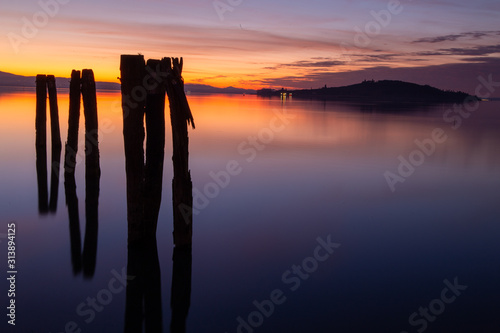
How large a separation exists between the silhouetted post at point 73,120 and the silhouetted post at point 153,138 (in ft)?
15.6

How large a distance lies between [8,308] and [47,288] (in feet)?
2.00

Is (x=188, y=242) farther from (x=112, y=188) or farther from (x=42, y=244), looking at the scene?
(x=112, y=188)

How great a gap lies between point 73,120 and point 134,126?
4947 millimetres

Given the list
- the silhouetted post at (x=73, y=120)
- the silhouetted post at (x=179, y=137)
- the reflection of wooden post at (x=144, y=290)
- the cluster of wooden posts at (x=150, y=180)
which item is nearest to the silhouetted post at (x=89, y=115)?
the silhouetted post at (x=73, y=120)

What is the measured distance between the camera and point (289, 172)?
12469 millimetres

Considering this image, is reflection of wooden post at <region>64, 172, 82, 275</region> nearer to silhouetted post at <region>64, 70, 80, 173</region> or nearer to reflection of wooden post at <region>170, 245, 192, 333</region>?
silhouetted post at <region>64, 70, 80, 173</region>

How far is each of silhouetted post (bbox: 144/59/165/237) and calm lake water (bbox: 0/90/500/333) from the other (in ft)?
2.73

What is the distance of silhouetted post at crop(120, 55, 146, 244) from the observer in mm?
5375

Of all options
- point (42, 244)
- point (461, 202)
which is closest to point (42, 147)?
point (42, 244)

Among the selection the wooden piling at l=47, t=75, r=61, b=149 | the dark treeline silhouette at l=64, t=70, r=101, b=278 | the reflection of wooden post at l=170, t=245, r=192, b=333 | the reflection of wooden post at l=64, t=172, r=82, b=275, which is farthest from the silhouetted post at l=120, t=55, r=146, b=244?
the wooden piling at l=47, t=75, r=61, b=149

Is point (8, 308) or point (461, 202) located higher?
point (461, 202)

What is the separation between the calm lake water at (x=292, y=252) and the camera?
4547mm

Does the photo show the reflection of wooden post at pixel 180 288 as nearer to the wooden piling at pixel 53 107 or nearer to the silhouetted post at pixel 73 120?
the silhouetted post at pixel 73 120

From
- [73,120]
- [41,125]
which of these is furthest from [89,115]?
[41,125]
